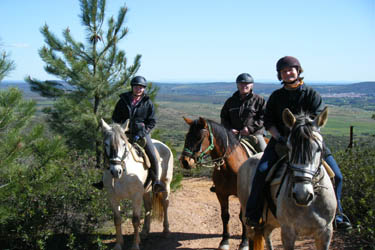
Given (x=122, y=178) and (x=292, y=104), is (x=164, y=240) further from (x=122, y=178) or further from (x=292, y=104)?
(x=292, y=104)

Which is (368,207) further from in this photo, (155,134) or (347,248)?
A: (155,134)

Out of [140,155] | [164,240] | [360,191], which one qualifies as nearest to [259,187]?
[140,155]

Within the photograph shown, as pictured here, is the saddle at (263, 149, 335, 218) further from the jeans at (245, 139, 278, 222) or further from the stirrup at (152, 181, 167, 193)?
the stirrup at (152, 181, 167, 193)

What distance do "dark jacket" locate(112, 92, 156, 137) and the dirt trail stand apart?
7.12 ft

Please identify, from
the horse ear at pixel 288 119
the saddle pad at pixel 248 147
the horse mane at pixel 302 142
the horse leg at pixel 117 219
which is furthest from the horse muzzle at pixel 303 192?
the horse leg at pixel 117 219

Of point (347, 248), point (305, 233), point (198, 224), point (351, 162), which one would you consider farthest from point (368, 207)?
point (198, 224)

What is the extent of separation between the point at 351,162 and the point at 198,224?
342 centimetres

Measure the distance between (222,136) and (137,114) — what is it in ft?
5.25

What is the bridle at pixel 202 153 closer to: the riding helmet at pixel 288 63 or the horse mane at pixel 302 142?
the riding helmet at pixel 288 63

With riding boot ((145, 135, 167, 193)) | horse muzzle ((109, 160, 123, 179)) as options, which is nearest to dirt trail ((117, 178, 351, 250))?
riding boot ((145, 135, 167, 193))

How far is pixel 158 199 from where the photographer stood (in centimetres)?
698

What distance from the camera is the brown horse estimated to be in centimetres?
542

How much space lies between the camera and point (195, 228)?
7.25 meters

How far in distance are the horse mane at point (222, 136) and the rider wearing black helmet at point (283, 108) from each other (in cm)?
166
